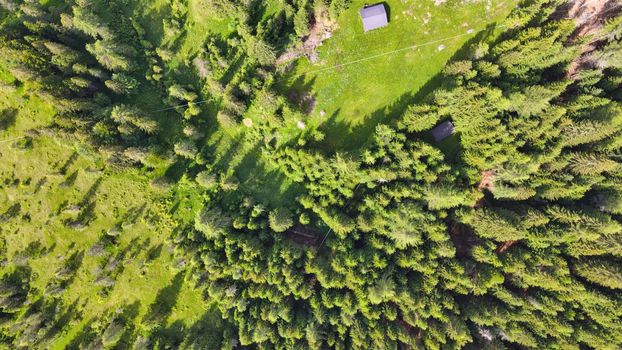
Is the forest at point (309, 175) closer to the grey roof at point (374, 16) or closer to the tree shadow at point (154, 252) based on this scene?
the tree shadow at point (154, 252)

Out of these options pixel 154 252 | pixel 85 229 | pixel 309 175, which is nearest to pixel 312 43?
pixel 309 175

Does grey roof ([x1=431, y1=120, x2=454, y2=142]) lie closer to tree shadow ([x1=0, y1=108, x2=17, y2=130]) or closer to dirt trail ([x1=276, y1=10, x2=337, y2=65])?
dirt trail ([x1=276, y1=10, x2=337, y2=65])

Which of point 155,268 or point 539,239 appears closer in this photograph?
point 539,239

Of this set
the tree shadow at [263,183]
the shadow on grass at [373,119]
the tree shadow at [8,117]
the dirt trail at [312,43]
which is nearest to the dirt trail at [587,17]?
the shadow on grass at [373,119]

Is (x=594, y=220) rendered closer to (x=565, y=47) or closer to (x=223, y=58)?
(x=565, y=47)

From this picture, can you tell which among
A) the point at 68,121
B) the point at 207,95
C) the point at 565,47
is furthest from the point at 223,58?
the point at 565,47

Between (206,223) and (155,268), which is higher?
(206,223)

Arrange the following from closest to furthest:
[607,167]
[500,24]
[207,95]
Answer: [607,167] < [500,24] < [207,95]
